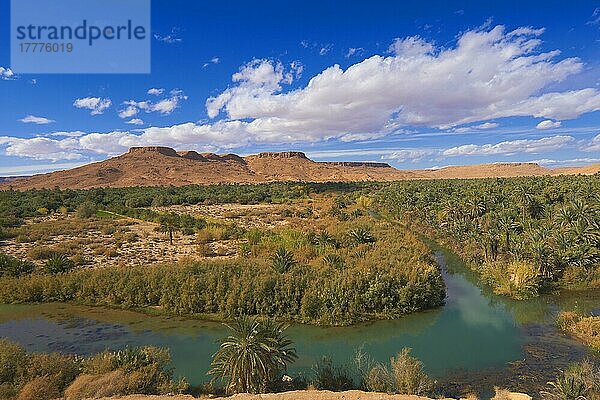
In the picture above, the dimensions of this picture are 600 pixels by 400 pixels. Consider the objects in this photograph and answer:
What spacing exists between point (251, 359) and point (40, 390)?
292 inches

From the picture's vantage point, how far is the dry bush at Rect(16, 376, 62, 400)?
1410 centimetres

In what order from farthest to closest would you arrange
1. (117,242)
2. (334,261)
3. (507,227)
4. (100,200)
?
(100,200) → (117,242) → (507,227) → (334,261)

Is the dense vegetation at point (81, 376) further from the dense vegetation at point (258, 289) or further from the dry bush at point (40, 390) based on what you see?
the dense vegetation at point (258, 289)

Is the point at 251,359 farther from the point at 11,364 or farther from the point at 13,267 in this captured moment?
the point at 13,267

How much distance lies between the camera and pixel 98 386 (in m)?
15.0

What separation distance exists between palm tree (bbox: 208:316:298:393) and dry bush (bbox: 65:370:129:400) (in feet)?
10.7

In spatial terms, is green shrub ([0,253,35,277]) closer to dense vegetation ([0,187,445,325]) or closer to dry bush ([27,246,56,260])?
dense vegetation ([0,187,445,325])

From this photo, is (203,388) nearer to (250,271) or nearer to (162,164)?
(250,271)

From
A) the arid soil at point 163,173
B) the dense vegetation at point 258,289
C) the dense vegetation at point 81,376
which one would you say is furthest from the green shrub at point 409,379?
the arid soil at point 163,173

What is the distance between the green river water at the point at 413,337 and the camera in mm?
19500

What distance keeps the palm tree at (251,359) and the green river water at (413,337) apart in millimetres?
2999

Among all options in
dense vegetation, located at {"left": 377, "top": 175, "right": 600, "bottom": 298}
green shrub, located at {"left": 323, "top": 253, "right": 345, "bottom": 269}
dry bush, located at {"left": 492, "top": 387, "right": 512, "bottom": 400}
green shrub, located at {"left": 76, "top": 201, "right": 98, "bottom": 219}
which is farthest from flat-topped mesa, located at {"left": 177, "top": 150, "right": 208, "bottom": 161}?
dry bush, located at {"left": 492, "top": 387, "right": 512, "bottom": 400}

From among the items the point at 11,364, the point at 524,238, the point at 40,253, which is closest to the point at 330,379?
the point at 11,364

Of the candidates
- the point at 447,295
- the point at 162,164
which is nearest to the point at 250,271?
the point at 447,295
